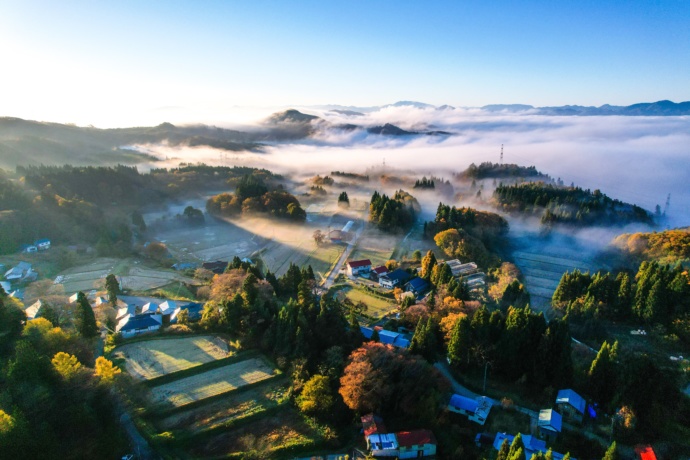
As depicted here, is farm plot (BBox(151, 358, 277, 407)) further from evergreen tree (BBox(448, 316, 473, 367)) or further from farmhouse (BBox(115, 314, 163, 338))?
evergreen tree (BBox(448, 316, 473, 367))

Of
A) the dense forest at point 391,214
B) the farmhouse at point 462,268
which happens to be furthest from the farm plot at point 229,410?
the dense forest at point 391,214

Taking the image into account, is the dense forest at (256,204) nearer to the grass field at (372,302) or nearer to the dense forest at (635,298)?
the grass field at (372,302)

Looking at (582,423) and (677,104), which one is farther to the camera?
(677,104)

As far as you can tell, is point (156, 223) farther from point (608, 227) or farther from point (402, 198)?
point (608, 227)

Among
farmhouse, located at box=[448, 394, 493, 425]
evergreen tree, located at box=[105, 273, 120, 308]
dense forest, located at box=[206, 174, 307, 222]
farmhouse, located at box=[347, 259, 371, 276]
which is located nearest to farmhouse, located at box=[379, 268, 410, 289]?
farmhouse, located at box=[347, 259, 371, 276]

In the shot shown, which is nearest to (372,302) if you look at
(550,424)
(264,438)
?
(264,438)

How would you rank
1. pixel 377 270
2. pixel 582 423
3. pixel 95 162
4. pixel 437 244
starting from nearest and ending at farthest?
1. pixel 582 423
2. pixel 377 270
3. pixel 437 244
4. pixel 95 162

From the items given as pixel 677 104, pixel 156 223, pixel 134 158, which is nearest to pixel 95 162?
pixel 134 158
